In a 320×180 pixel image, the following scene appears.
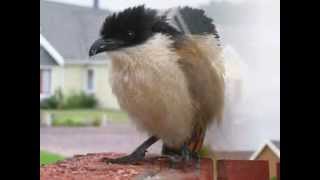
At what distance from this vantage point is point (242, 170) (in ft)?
6.56

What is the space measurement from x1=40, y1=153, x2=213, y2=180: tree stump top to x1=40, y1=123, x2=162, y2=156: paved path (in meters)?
0.03

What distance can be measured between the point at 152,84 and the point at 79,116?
29 centimetres

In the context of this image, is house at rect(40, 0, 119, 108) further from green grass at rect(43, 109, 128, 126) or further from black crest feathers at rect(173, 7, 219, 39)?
black crest feathers at rect(173, 7, 219, 39)

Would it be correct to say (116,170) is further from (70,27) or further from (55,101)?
Answer: (70,27)

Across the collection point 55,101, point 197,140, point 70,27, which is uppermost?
point 70,27

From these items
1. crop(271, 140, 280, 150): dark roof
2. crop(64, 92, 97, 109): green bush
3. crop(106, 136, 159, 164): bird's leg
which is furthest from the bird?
crop(271, 140, 280, 150): dark roof

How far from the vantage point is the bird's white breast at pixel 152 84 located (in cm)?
189

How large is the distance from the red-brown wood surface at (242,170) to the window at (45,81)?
2.12 feet

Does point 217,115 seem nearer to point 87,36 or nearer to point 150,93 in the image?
point 150,93

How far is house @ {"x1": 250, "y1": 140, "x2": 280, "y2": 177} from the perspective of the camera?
2.00 m

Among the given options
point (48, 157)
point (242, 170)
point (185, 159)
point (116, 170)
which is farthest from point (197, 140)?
point (48, 157)
